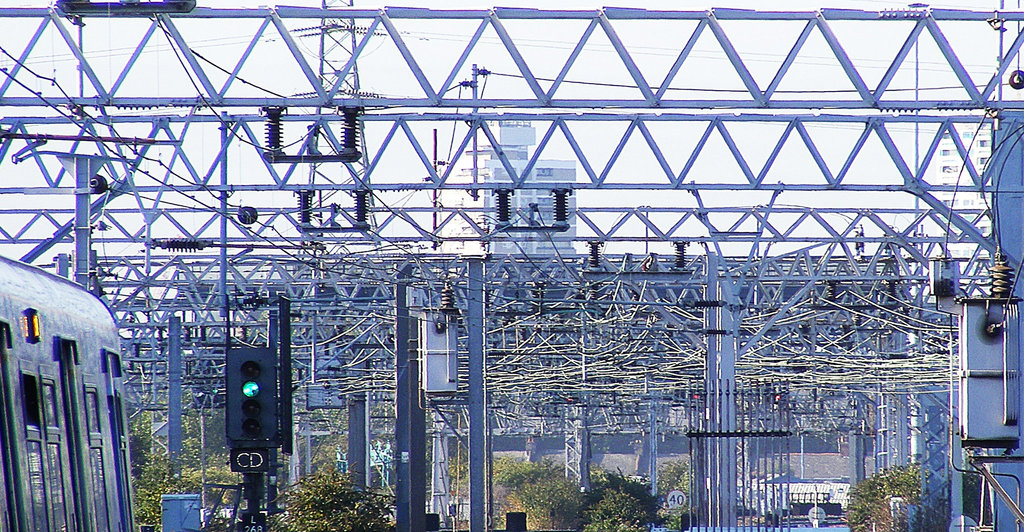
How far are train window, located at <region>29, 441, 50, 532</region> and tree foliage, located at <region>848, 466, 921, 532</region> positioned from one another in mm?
33838

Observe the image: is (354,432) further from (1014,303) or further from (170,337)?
(1014,303)

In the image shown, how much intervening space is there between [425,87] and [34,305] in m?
6.69

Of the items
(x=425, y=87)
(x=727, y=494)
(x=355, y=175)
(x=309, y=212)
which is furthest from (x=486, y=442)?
(x=425, y=87)

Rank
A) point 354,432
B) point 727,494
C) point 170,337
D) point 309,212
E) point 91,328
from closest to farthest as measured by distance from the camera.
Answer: point 91,328, point 309,212, point 727,494, point 170,337, point 354,432

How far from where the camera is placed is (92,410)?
13.0m

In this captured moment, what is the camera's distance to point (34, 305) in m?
10.9

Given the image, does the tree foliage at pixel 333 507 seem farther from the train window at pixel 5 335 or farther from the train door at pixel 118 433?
the train window at pixel 5 335

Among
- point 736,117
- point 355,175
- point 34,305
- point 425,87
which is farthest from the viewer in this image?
point 355,175

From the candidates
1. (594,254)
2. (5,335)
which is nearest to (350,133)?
(5,335)

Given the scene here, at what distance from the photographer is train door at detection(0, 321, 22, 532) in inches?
364

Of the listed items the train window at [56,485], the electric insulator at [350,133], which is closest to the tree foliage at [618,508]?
the electric insulator at [350,133]

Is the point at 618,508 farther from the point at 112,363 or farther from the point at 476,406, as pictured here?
the point at 112,363

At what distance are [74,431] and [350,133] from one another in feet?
22.8

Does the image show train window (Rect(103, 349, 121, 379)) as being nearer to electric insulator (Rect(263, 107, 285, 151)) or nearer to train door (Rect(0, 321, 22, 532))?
electric insulator (Rect(263, 107, 285, 151))
